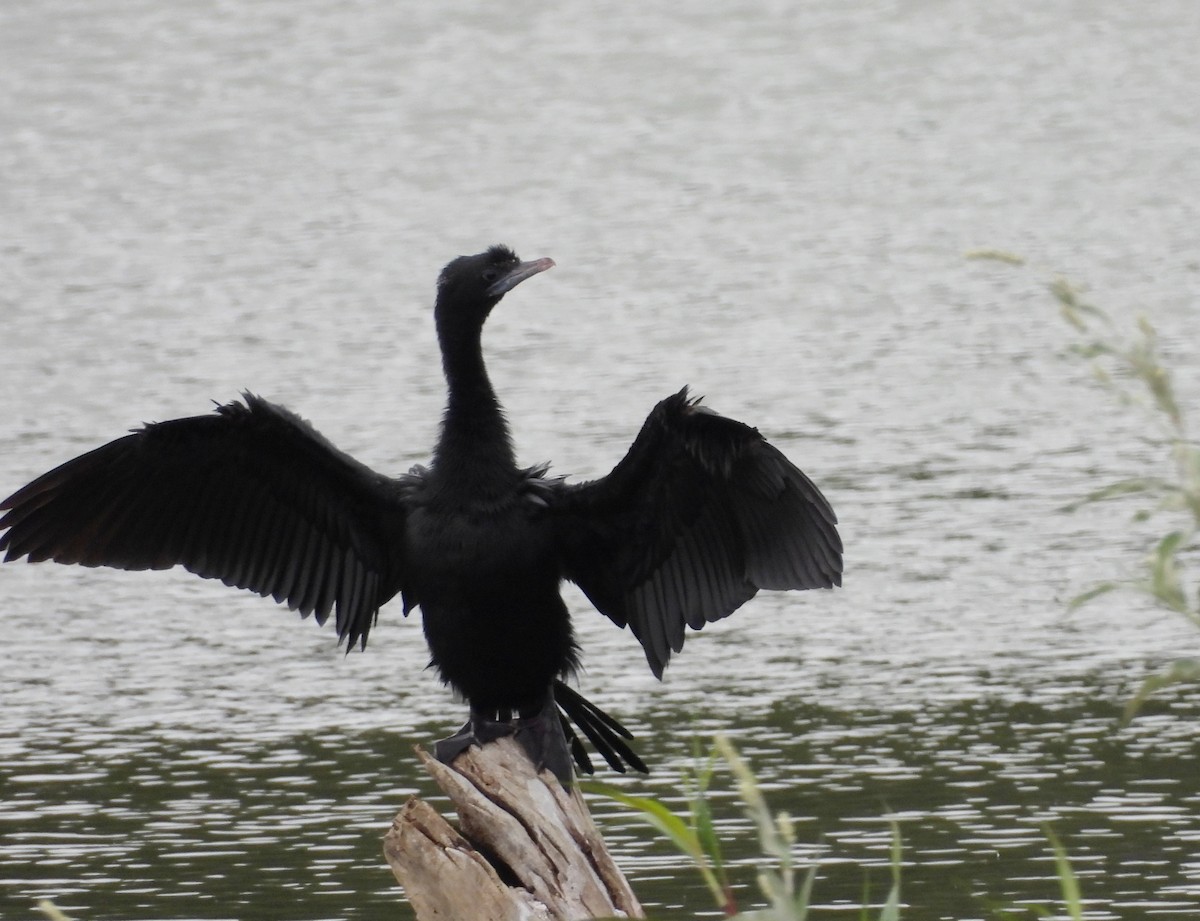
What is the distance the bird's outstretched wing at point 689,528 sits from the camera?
5.61m

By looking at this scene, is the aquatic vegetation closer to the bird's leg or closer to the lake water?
the lake water

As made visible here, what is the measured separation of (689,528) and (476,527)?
0.57m

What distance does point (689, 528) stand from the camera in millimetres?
5867

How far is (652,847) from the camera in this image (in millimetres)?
7512

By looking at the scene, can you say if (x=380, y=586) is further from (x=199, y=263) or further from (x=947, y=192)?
(x=947, y=192)

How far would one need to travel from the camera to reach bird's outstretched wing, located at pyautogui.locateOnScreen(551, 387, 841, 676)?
5613 mm

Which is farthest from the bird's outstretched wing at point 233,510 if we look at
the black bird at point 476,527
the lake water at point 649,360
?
the lake water at point 649,360

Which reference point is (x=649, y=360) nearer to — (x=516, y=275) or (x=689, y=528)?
(x=516, y=275)

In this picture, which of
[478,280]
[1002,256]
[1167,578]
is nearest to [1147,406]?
[1167,578]

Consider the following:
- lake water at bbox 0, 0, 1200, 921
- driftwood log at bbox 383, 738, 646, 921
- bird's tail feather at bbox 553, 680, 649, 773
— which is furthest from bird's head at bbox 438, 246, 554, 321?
lake water at bbox 0, 0, 1200, 921

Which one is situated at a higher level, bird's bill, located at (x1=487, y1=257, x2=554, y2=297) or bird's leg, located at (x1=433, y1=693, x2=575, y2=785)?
bird's bill, located at (x1=487, y1=257, x2=554, y2=297)

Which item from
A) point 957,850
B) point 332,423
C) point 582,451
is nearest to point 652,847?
point 957,850

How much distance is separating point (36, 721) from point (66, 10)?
14.6 meters

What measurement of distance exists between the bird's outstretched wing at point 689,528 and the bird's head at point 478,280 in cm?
57
